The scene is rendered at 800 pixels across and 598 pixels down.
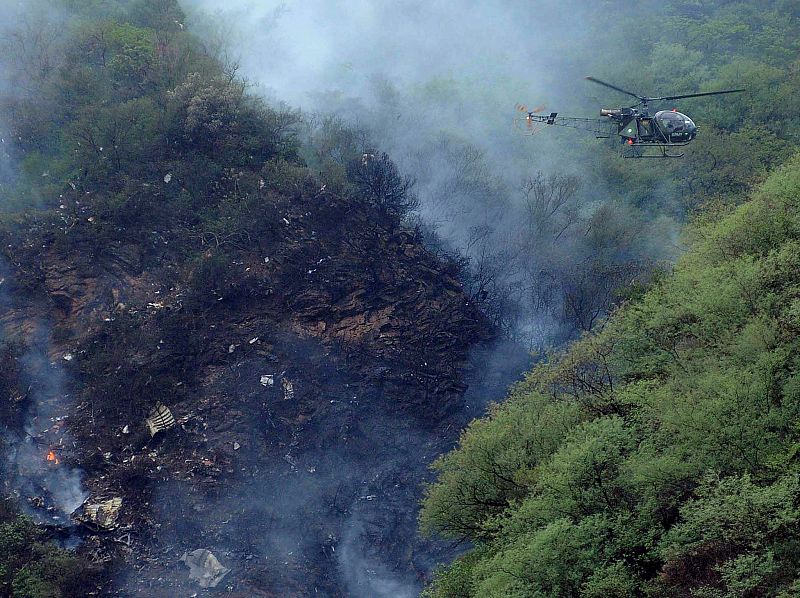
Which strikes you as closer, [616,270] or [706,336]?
[706,336]

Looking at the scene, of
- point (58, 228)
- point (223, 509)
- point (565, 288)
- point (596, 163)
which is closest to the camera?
point (223, 509)

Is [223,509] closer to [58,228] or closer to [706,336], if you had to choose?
[58,228]

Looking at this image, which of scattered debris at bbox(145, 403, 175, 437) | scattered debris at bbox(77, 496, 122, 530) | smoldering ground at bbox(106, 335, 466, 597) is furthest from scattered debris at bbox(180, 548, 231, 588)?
scattered debris at bbox(145, 403, 175, 437)

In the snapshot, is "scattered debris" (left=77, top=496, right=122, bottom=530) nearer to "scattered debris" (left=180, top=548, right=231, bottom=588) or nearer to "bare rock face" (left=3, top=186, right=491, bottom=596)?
"bare rock face" (left=3, top=186, right=491, bottom=596)

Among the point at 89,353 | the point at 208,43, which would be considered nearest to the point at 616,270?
the point at 89,353

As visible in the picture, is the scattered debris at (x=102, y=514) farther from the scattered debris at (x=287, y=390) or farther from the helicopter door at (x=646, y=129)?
the helicopter door at (x=646, y=129)

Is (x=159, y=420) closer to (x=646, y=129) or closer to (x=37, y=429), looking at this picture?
(x=37, y=429)

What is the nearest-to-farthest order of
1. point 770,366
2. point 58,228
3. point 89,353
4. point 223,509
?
point 770,366, point 223,509, point 89,353, point 58,228
